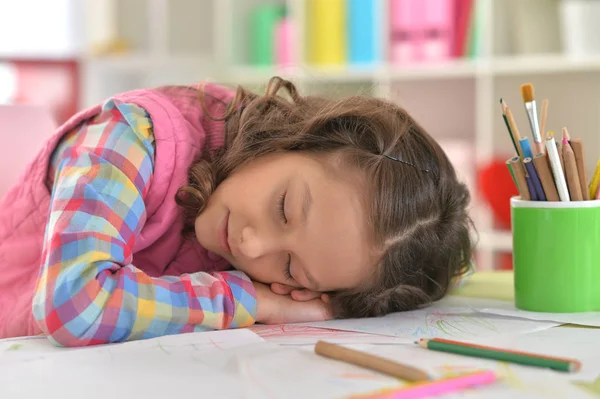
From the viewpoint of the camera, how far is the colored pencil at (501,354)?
2.20 feet

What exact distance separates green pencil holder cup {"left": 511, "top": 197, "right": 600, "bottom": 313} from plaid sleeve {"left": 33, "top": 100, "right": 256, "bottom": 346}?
33 cm

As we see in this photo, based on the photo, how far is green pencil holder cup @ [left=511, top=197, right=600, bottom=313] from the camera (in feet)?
3.03

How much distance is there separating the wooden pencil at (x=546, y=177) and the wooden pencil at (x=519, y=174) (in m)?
0.02

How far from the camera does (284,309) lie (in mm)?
938

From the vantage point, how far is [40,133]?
126 centimetres

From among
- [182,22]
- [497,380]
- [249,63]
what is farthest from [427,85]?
[497,380]

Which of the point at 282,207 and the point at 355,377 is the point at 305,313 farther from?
the point at 355,377

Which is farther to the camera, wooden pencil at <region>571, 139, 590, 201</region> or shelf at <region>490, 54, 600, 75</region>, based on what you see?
shelf at <region>490, 54, 600, 75</region>

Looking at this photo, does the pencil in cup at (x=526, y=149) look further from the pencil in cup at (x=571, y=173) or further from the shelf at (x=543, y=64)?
the shelf at (x=543, y=64)

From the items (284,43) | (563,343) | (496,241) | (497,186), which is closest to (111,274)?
(563,343)

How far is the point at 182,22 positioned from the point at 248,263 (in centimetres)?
246

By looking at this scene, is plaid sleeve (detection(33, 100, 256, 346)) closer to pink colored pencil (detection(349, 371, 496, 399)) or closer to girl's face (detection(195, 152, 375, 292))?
girl's face (detection(195, 152, 375, 292))

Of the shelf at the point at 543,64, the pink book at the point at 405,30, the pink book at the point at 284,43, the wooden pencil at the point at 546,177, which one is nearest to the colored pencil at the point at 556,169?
the wooden pencil at the point at 546,177

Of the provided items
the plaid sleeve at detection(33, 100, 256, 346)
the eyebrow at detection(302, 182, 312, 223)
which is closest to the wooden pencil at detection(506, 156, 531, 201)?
the eyebrow at detection(302, 182, 312, 223)
